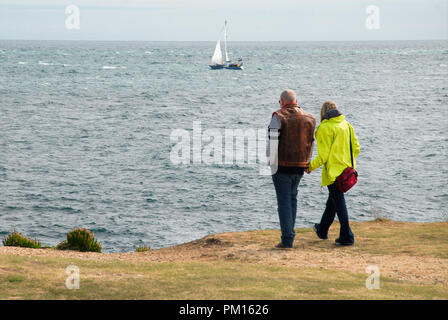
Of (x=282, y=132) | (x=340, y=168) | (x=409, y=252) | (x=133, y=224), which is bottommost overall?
(x=133, y=224)

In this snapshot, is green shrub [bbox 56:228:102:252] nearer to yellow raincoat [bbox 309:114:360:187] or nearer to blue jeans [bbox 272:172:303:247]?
blue jeans [bbox 272:172:303:247]

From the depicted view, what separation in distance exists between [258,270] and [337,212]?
1907 mm

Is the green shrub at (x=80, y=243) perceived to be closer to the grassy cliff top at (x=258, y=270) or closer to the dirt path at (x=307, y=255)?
the dirt path at (x=307, y=255)

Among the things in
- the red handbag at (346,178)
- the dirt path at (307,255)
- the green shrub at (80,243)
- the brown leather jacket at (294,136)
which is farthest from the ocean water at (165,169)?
the green shrub at (80,243)

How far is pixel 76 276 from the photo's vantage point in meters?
6.95

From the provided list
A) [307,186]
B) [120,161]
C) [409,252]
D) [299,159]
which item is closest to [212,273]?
[299,159]

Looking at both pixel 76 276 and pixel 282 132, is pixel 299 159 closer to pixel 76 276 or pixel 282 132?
pixel 282 132

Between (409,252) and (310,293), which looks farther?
(409,252)

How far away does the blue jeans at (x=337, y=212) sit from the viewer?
8.64m

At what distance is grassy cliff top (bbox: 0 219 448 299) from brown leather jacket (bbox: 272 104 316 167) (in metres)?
1.55

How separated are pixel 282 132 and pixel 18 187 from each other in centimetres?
2737

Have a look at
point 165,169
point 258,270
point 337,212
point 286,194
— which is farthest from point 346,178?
point 165,169

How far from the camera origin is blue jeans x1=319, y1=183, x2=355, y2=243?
864cm
